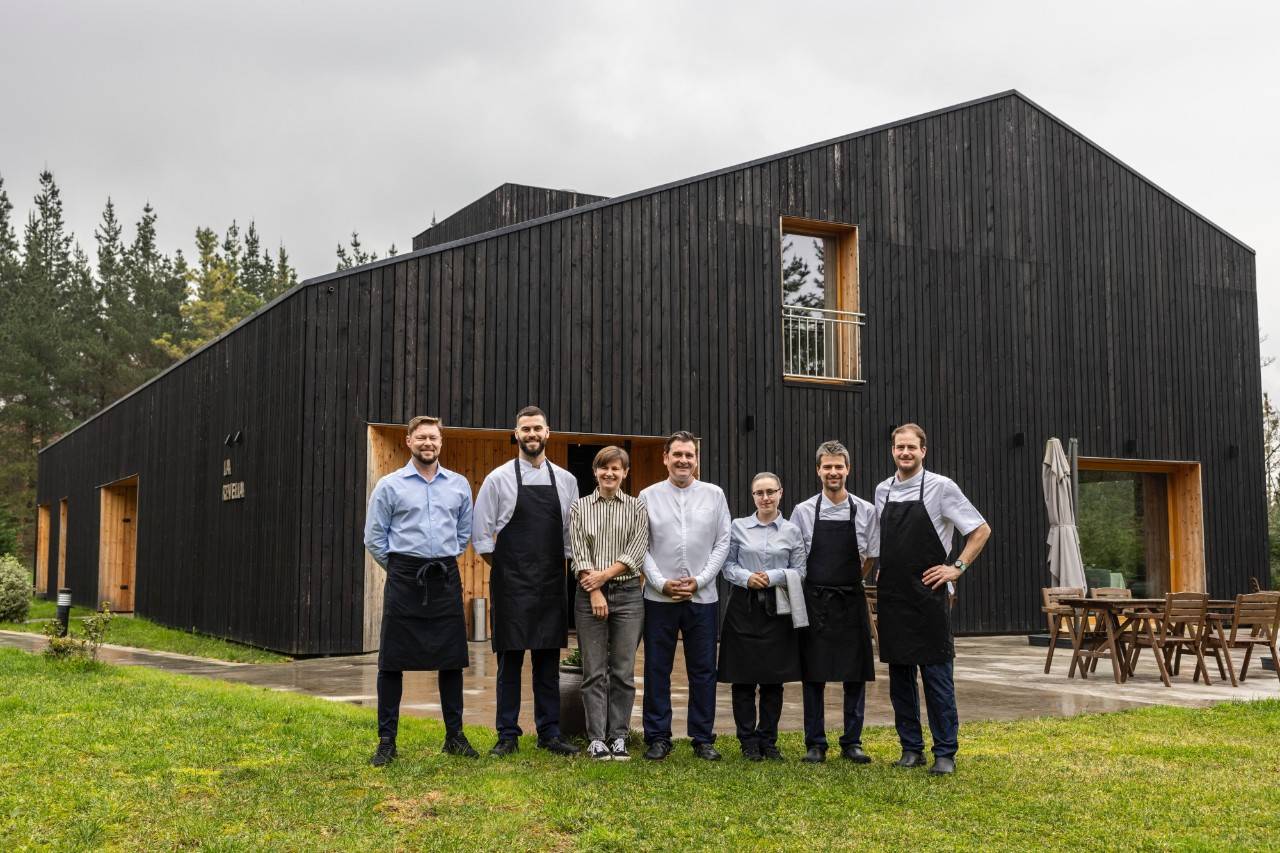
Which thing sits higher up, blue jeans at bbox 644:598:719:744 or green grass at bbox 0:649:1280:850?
blue jeans at bbox 644:598:719:744

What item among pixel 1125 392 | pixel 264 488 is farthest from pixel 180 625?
pixel 1125 392

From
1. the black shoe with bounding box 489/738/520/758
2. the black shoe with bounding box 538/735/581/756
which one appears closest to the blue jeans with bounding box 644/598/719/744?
the black shoe with bounding box 538/735/581/756

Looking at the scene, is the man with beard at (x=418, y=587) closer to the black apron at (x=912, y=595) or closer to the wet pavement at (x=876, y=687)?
the wet pavement at (x=876, y=687)

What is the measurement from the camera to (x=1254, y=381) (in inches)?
626

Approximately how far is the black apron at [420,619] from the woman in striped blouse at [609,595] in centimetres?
60

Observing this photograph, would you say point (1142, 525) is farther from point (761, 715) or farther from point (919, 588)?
point (761, 715)

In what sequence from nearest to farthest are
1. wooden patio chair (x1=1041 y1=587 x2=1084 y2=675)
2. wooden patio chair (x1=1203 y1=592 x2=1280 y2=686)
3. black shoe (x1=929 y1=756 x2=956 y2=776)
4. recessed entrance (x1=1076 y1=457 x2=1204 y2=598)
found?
black shoe (x1=929 y1=756 x2=956 y2=776) < wooden patio chair (x1=1203 y1=592 x2=1280 y2=686) < wooden patio chair (x1=1041 y1=587 x2=1084 y2=675) < recessed entrance (x1=1076 y1=457 x2=1204 y2=598)

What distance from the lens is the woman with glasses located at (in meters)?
5.23

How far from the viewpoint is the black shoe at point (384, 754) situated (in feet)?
16.3

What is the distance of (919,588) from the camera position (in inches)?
203

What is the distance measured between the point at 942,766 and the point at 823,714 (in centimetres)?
58

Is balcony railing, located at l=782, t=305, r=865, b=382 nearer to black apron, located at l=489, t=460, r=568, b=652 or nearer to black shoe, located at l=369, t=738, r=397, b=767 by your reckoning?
black apron, located at l=489, t=460, r=568, b=652

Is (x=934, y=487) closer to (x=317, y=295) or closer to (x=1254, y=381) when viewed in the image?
(x=317, y=295)

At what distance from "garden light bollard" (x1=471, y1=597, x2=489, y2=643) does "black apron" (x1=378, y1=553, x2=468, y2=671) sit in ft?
22.1
